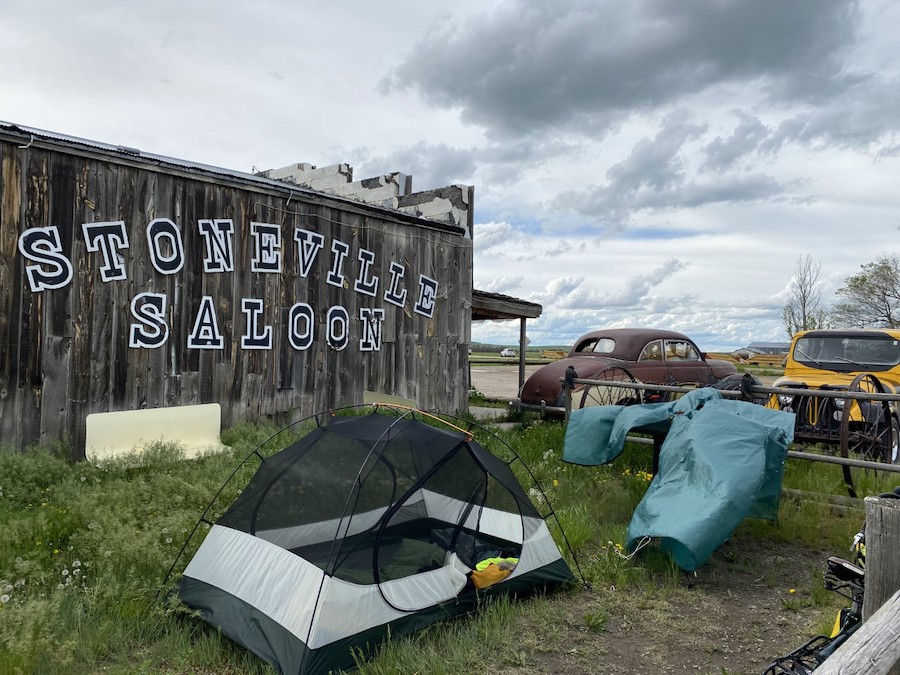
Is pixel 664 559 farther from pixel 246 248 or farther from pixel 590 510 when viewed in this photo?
pixel 246 248

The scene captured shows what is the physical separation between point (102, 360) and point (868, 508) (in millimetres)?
7516

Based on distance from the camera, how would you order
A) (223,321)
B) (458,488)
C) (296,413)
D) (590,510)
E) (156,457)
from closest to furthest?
(458,488), (590,510), (156,457), (223,321), (296,413)

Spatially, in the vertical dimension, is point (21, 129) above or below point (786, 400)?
above

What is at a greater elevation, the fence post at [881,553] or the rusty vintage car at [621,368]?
the rusty vintage car at [621,368]

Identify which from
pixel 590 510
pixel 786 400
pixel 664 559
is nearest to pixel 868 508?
pixel 664 559

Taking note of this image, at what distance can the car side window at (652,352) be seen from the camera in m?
13.2

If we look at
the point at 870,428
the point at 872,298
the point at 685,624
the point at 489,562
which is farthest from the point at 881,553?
the point at 872,298

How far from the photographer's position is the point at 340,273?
10.1 metres

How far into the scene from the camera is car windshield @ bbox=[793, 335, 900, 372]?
9992mm

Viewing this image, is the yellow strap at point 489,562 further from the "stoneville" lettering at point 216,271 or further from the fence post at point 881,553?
the "stoneville" lettering at point 216,271

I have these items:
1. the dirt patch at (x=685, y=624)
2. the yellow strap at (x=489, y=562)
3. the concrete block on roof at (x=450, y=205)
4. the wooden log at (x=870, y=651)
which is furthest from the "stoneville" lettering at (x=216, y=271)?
the wooden log at (x=870, y=651)

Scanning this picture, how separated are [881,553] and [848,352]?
8455 mm

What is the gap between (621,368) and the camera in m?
12.0

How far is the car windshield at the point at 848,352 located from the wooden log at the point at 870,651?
8.61 metres
